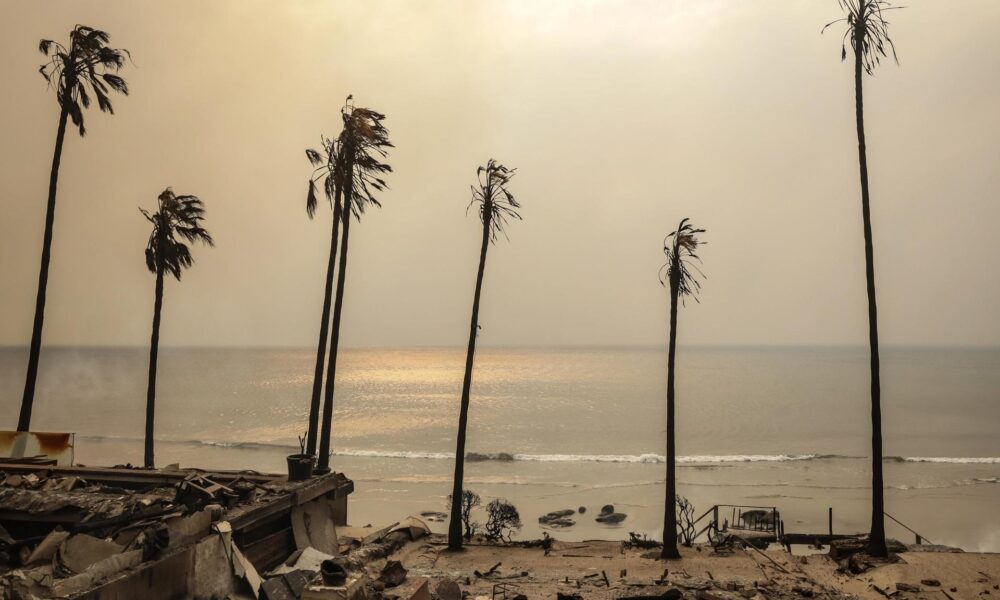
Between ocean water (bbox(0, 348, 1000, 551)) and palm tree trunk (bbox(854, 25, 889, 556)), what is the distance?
16.8 m

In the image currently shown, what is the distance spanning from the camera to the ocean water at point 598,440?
4509 centimetres

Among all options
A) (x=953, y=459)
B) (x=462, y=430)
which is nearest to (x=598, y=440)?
(x=953, y=459)

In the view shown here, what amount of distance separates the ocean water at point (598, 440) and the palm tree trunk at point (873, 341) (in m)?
16.8

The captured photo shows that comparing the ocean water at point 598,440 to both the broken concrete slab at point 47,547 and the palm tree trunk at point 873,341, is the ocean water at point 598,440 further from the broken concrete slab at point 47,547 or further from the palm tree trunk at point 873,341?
the broken concrete slab at point 47,547

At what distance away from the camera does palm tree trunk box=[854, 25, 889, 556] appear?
19188mm

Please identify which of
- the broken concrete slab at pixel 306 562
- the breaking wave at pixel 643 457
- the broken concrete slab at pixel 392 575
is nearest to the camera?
the broken concrete slab at pixel 306 562

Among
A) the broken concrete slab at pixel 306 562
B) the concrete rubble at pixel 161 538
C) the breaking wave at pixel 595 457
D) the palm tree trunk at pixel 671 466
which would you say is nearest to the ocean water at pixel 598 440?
the breaking wave at pixel 595 457

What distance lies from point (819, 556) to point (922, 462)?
2085 inches

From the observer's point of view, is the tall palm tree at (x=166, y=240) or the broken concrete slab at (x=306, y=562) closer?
the broken concrete slab at (x=306, y=562)

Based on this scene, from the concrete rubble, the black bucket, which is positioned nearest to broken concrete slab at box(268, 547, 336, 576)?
the concrete rubble

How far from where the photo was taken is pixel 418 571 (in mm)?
17984

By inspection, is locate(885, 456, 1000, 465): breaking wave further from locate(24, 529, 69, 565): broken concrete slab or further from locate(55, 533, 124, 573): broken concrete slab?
locate(24, 529, 69, 565): broken concrete slab

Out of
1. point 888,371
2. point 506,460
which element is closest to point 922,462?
point 506,460

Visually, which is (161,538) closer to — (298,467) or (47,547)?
(47,547)
